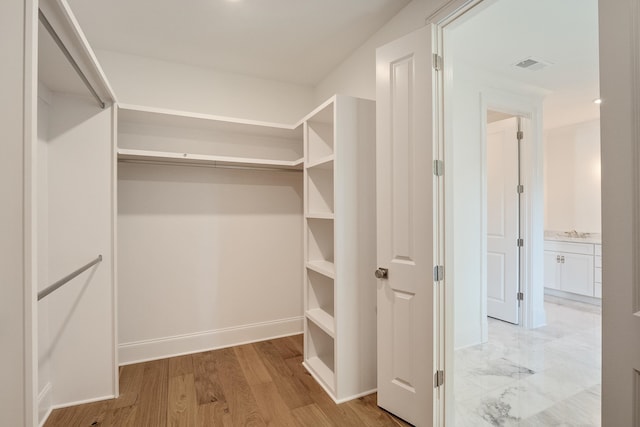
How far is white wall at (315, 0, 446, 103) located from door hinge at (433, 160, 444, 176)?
0.95m

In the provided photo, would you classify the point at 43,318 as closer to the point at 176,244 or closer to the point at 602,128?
the point at 176,244

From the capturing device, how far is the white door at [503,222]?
361 cm

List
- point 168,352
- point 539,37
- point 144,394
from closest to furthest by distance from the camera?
1. point 144,394
2. point 539,37
3. point 168,352

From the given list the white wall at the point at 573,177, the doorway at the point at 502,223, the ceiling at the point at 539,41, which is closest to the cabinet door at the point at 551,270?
the doorway at the point at 502,223

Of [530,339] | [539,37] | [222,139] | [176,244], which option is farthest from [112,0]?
[530,339]

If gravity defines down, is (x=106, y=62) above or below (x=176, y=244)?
above

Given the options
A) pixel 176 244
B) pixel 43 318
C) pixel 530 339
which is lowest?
pixel 530 339

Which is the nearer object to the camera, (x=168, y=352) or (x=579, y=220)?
(x=168, y=352)

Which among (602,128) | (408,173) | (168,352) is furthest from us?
(168,352)

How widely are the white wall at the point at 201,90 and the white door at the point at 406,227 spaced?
1.53 meters

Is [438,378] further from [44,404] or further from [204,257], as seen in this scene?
[44,404]

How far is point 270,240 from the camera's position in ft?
10.6

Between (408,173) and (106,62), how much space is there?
2.71 metres

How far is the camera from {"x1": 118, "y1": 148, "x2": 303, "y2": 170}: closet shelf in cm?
240
